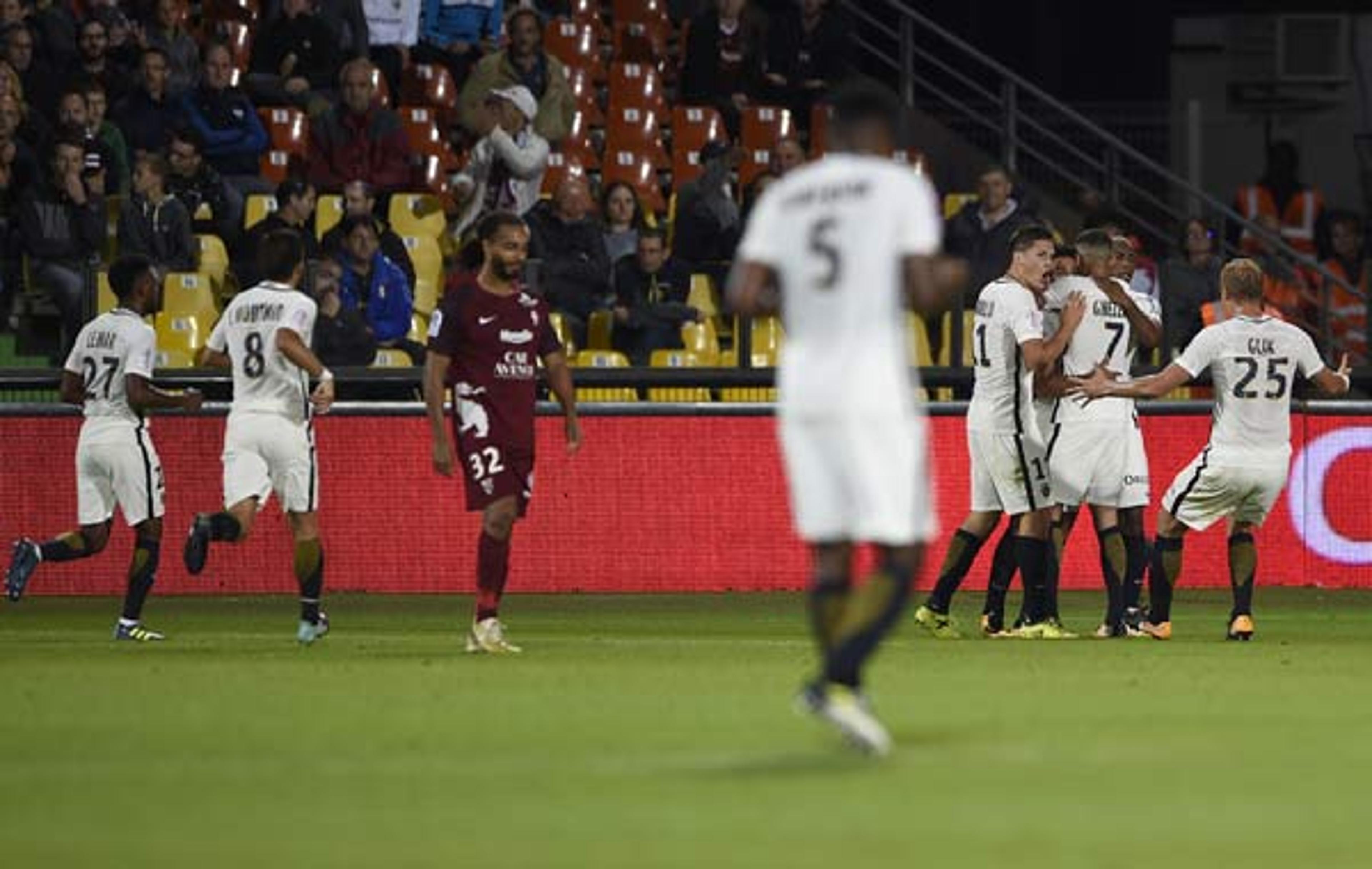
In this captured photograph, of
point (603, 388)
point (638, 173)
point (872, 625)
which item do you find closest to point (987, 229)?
point (603, 388)

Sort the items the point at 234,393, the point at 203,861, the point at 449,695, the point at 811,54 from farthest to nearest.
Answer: the point at 811,54 < the point at 234,393 < the point at 449,695 < the point at 203,861

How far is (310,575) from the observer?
50.0 ft

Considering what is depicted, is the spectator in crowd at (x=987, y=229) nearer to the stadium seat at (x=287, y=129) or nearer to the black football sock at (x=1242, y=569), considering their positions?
the stadium seat at (x=287, y=129)

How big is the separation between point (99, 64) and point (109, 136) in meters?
1.09

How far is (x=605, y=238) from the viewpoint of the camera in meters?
21.9

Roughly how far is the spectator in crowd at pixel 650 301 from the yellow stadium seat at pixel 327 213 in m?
2.30

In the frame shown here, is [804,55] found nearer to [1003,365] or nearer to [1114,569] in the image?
[1003,365]

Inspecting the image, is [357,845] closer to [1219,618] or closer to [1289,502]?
[1219,618]

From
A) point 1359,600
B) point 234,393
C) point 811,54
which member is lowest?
point 1359,600

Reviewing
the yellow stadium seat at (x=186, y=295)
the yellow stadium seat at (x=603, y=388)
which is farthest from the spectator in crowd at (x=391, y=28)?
the yellow stadium seat at (x=603, y=388)

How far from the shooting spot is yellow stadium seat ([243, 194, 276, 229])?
21.9 metres

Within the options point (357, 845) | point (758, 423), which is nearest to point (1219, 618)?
point (758, 423)

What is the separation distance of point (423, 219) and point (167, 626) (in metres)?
6.04

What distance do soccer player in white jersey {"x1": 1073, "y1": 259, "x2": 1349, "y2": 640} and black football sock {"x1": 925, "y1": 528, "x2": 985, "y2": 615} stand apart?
3.35 ft
